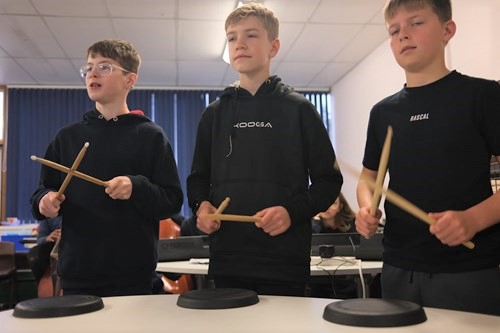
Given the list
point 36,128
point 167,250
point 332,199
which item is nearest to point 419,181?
point 332,199

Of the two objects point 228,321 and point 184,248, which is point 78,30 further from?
point 228,321

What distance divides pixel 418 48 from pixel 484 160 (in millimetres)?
367

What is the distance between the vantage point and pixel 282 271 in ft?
4.71

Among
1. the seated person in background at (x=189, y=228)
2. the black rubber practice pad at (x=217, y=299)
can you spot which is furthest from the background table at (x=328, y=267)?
the seated person in background at (x=189, y=228)

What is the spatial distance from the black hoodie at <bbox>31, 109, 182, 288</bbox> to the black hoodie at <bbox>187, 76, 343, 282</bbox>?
0.19 metres

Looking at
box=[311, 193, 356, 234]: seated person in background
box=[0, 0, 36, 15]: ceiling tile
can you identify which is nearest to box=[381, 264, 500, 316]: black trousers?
box=[311, 193, 356, 234]: seated person in background

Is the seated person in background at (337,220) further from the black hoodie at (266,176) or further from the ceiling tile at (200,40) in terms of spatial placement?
the ceiling tile at (200,40)

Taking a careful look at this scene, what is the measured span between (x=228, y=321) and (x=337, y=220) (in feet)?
9.09

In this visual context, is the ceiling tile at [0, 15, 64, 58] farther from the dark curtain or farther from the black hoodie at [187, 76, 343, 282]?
the black hoodie at [187, 76, 343, 282]

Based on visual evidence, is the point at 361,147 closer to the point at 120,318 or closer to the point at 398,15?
the point at 398,15

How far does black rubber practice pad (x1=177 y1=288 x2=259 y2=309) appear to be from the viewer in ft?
3.54

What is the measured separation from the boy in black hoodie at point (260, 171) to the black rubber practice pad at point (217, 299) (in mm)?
246

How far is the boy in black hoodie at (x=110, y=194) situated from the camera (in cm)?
166

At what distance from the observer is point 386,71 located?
534 cm
